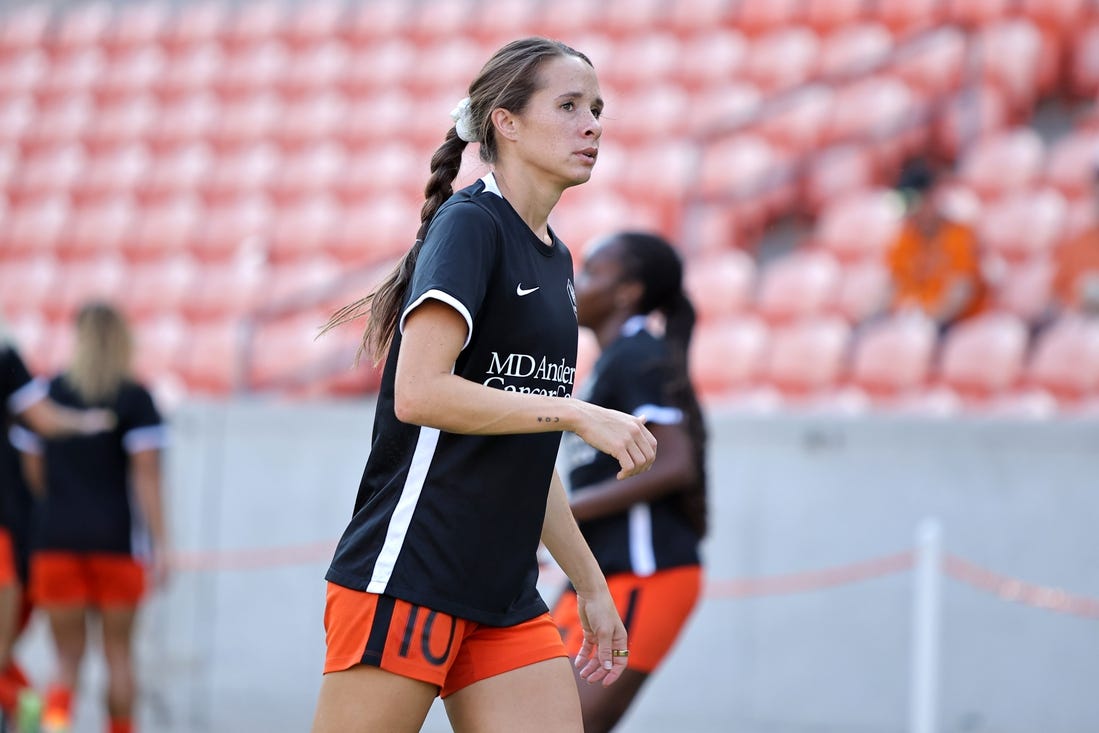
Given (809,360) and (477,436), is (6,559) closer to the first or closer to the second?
(477,436)

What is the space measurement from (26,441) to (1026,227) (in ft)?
20.5

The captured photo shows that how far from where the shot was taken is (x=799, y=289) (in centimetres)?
989

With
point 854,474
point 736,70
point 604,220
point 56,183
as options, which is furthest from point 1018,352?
point 56,183

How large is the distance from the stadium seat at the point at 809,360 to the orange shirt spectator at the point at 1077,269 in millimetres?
1261

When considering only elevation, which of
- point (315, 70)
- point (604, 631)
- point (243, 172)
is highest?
point (315, 70)

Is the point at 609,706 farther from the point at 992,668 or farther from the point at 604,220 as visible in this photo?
the point at 604,220

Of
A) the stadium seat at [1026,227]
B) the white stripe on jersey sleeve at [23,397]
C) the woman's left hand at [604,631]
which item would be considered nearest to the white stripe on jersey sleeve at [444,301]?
the woman's left hand at [604,631]

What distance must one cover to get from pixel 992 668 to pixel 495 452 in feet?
18.4

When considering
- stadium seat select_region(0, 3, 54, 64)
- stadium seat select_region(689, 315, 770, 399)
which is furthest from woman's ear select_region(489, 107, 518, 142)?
stadium seat select_region(0, 3, 54, 64)

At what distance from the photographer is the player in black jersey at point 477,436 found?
9.37ft

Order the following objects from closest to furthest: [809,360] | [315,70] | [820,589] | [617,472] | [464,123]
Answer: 1. [464,123]
2. [617,472]
3. [820,589]
4. [809,360]
5. [315,70]

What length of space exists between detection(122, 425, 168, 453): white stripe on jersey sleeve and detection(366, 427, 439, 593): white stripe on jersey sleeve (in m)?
4.68

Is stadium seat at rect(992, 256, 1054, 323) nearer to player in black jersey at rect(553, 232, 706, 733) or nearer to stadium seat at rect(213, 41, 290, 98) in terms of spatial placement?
player in black jersey at rect(553, 232, 706, 733)

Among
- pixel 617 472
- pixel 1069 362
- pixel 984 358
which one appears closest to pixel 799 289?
pixel 984 358
